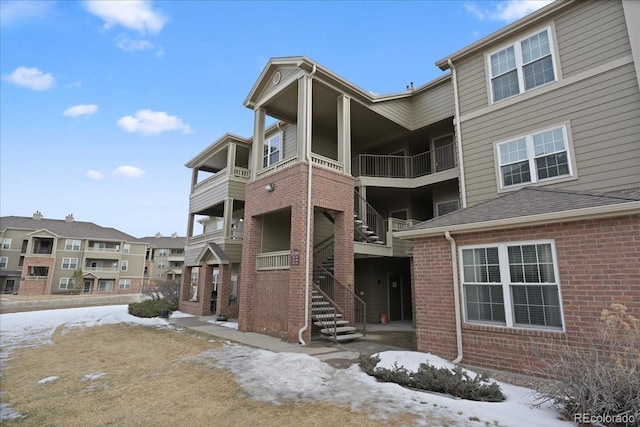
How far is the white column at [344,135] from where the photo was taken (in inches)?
492

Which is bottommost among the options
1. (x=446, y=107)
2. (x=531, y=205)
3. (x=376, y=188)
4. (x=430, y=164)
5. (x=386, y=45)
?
(x=531, y=205)

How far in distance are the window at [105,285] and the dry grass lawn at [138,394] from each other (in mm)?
44436

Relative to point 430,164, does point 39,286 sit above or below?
below

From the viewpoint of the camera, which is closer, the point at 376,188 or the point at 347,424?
the point at 347,424

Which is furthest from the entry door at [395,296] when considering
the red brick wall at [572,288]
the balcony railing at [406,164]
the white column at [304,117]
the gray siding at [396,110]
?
the red brick wall at [572,288]

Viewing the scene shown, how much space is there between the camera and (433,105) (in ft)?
47.9

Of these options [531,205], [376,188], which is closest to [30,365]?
[531,205]

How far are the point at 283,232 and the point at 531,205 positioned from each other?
38.0 ft

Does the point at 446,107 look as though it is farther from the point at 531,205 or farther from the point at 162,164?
the point at 162,164

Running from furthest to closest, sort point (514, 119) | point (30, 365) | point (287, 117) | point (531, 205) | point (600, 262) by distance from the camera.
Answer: point (287, 117) < point (514, 119) < point (30, 365) < point (531, 205) < point (600, 262)

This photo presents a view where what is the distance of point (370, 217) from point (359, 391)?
1062 centimetres

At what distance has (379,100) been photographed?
46.2 feet

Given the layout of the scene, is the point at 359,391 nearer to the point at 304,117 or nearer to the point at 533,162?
the point at 533,162

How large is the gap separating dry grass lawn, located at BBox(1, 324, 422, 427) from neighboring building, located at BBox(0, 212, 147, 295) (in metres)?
43.2
